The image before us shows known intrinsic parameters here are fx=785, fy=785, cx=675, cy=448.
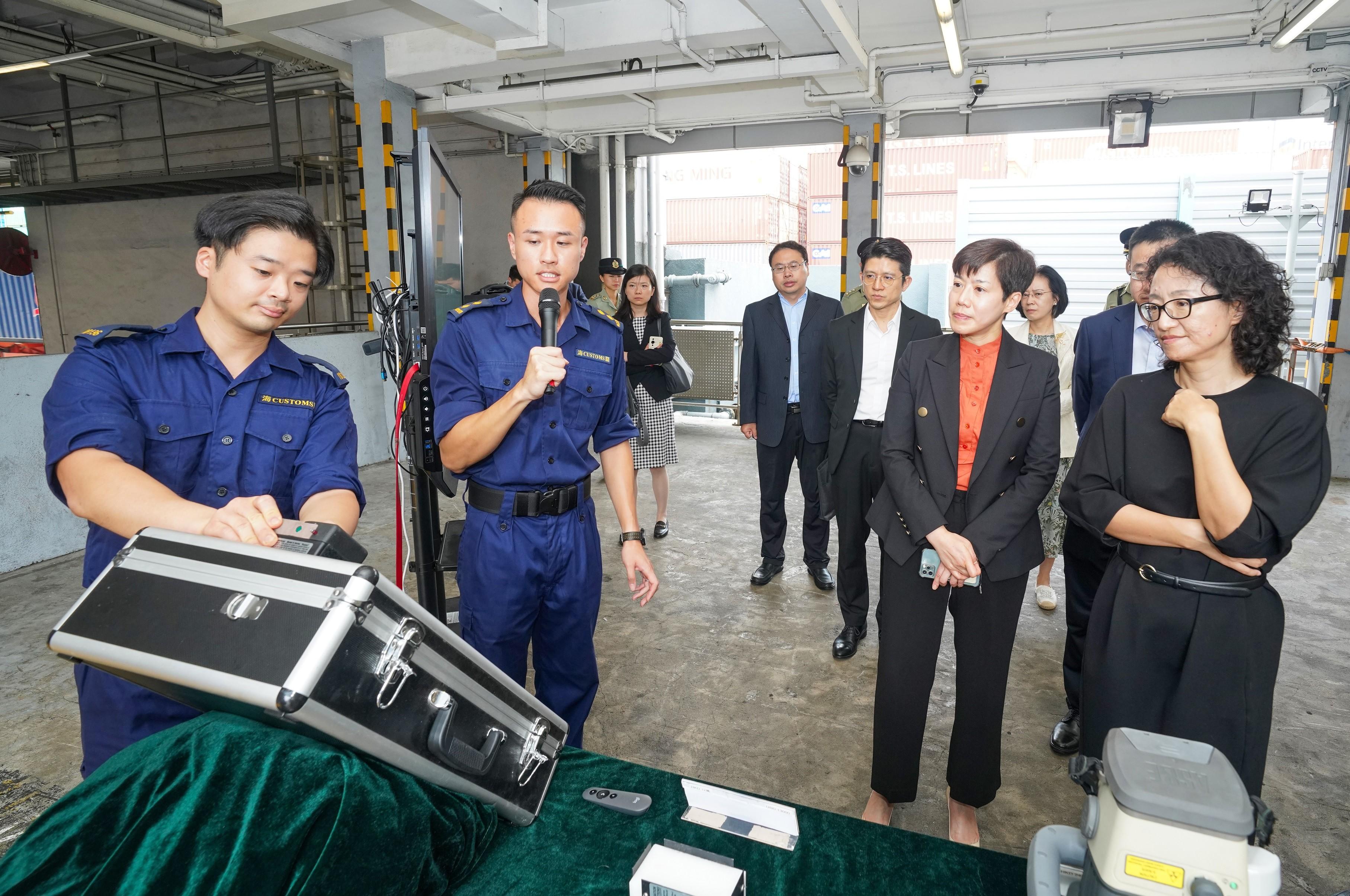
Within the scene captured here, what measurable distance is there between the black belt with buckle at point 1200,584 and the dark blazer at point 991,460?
27 cm

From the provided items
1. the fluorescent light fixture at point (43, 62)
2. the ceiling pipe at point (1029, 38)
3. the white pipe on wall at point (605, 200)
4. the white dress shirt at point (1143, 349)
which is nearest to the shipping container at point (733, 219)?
the white pipe on wall at point (605, 200)

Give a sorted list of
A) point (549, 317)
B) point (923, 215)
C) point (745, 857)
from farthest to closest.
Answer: point (923, 215), point (549, 317), point (745, 857)

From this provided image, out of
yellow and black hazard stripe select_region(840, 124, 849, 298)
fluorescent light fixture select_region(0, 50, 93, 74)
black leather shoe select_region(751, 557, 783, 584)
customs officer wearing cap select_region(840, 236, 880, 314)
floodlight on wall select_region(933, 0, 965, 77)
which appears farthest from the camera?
yellow and black hazard stripe select_region(840, 124, 849, 298)

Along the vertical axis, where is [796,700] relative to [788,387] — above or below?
below

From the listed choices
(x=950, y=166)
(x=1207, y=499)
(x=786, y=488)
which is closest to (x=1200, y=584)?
(x=1207, y=499)

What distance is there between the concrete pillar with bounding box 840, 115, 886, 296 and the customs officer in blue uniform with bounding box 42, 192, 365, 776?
20.5 ft

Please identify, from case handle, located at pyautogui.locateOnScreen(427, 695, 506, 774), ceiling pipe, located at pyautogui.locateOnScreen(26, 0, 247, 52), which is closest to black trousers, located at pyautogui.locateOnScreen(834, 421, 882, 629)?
case handle, located at pyautogui.locateOnScreen(427, 695, 506, 774)

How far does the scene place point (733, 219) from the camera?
1477 centimetres

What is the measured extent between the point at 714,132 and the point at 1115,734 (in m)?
8.12

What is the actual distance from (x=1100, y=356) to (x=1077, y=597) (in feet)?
2.83

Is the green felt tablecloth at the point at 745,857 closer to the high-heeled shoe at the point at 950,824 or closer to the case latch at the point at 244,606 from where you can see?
the case latch at the point at 244,606

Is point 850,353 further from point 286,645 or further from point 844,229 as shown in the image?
point 844,229

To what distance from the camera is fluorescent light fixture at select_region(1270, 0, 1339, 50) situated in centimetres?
445

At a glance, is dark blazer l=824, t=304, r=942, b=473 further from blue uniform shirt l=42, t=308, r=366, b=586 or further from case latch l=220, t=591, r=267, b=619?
case latch l=220, t=591, r=267, b=619
